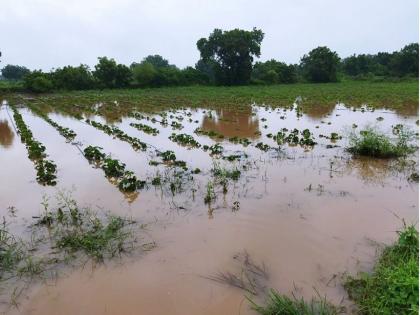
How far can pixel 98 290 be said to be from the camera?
4344mm

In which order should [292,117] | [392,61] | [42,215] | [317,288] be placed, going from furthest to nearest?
[392,61] < [292,117] < [42,215] < [317,288]

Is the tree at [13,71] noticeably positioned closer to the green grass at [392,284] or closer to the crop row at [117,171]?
the crop row at [117,171]

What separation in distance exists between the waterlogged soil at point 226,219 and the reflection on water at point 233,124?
218 centimetres

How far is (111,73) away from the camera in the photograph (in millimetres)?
45594

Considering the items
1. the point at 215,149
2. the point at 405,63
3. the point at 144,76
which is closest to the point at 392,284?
the point at 215,149

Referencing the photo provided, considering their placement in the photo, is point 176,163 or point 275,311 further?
point 176,163

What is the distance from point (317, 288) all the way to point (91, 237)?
10.6ft

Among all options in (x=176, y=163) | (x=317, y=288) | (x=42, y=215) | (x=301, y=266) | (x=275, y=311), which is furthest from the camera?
(x=176, y=163)

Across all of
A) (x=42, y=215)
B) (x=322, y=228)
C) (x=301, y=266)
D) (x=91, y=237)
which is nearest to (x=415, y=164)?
(x=322, y=228)

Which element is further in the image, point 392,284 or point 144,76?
point 144,76

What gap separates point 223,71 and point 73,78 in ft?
61.6

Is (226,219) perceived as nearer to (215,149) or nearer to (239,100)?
(215,149)

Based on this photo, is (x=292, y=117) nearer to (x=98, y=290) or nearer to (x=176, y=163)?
(x=176, y=163)

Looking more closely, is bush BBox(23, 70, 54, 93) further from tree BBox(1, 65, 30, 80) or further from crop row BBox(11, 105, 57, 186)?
tree BBox(1, 65, 30, 80)
